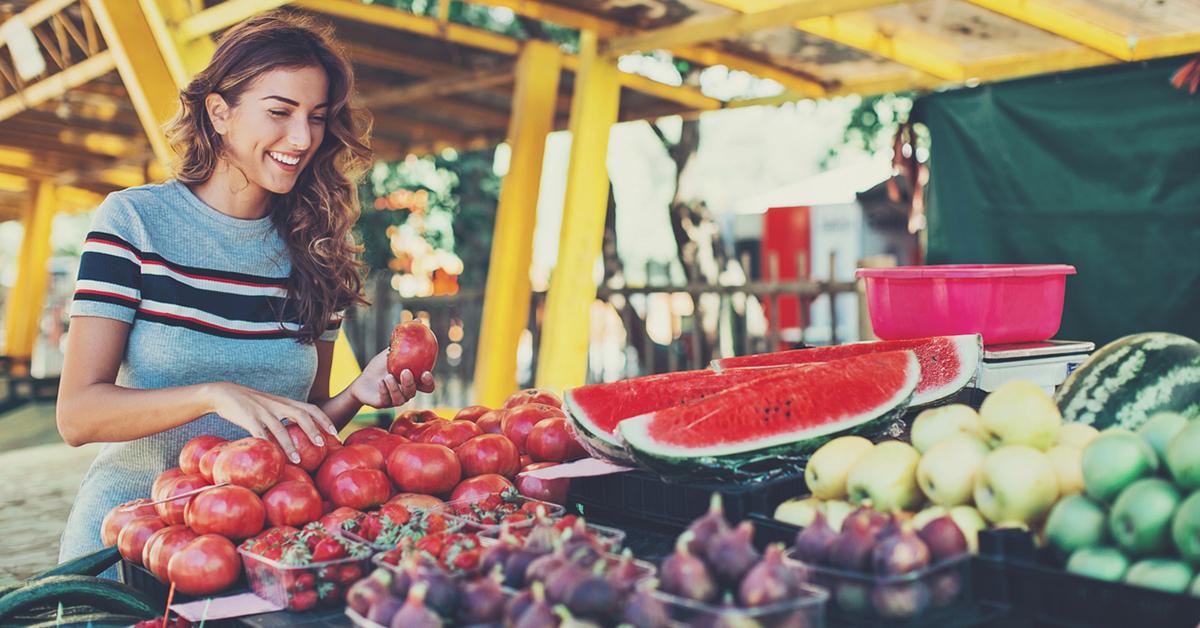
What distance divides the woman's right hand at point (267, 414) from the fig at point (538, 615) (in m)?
1.20

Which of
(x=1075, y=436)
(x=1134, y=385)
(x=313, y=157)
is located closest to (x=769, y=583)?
(x=1075, y=436)

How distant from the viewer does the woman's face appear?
284 cm

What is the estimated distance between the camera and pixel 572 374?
6703 mm

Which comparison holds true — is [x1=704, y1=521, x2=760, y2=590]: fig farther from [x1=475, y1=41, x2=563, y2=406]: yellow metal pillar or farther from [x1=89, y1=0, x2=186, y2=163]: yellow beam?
[x1=475, y1=41, x2=563, y2=406]: yellow metal pillar

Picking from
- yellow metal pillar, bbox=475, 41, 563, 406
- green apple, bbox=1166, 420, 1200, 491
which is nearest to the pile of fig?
green apple, bbox=1166, 420, 1200, 491

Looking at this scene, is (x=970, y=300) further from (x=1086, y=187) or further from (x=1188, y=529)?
(x=1086, y=187)

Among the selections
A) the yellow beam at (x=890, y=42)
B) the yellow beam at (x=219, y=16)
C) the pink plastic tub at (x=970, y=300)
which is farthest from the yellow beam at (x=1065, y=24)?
the yellow beam at (x=219, y=16)

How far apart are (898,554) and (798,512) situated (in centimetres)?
45

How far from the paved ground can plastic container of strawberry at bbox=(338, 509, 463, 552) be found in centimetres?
308

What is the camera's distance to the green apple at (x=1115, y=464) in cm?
168

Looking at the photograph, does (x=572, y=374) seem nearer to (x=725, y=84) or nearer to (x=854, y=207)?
(x=725, y=84)

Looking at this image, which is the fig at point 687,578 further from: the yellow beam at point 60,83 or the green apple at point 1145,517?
the yellow beam at point 60,83

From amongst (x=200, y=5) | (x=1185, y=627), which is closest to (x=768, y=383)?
(x=1185, y=627)

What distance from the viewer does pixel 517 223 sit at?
7.05 metres
